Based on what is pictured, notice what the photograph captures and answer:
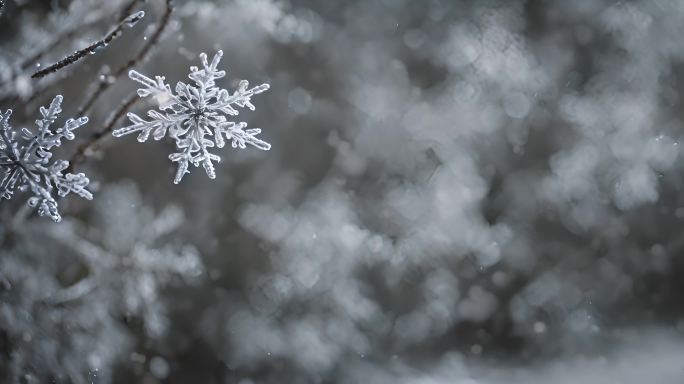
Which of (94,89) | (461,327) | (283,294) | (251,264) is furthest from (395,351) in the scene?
(94,89)

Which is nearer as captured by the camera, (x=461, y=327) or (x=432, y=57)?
(x=432, y=57)

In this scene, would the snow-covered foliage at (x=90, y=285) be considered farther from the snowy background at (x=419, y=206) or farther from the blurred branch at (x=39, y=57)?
the blurred branch at (x=39, y=57)

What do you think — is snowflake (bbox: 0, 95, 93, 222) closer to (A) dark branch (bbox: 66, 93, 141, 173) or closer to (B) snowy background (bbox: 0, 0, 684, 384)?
(A) dark branch (bbox: 66, 93, 141, 173)

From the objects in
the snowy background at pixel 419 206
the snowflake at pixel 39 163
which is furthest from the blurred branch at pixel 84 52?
the snowy background at pixel 419 206

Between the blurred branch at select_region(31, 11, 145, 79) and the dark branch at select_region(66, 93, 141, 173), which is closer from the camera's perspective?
the blurred branch at select_region(31, 11, 145, 79)

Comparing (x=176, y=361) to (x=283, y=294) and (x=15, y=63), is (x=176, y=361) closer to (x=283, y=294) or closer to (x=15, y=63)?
(x=283, y=294)

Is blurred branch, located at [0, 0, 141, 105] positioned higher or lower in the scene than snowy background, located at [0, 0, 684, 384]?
lower

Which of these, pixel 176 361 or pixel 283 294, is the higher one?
pixel 283 294

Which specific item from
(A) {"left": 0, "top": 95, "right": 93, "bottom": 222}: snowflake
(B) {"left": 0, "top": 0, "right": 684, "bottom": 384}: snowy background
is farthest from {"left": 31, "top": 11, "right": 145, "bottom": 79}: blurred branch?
(B) {"left": 0, "top": 0, "right": 684, "bottom": 384}: snowy background
